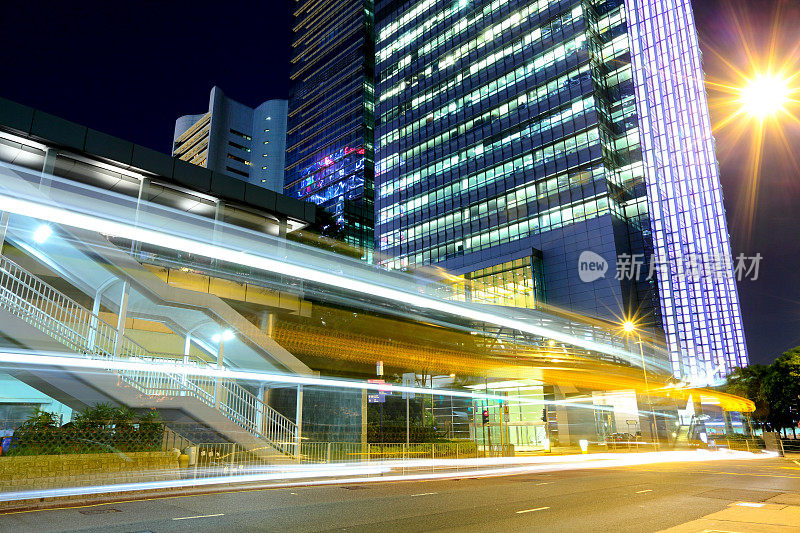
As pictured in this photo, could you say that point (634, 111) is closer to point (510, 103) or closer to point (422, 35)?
point (510, 103)

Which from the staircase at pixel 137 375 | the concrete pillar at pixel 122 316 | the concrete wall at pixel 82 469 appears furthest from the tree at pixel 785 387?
the concrete pillar at pixel 122 316

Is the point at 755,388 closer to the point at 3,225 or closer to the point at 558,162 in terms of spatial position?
the point at 558,162

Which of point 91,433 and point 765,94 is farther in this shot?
point 91,433

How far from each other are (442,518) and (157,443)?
959 cm

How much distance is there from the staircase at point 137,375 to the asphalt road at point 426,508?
445 centimetres

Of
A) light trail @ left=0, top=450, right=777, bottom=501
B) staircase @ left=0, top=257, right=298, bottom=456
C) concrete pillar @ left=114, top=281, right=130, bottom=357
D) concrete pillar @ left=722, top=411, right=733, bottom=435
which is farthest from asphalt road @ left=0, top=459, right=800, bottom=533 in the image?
concrete pillar @ left=722, top=411, right=733, bottom=435

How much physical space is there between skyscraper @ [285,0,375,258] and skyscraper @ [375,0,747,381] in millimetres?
11796

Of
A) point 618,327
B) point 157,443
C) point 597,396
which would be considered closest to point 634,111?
point 618,327

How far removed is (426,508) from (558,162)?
68546mm

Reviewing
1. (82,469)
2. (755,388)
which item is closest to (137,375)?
(82,469)

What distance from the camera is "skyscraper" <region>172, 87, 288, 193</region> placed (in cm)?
13812

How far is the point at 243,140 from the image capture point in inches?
5674

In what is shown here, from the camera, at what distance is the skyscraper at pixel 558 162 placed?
69625mm

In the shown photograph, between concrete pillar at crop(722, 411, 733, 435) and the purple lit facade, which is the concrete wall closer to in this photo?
concrete pillar at crop(722, 411, 733, 435)
